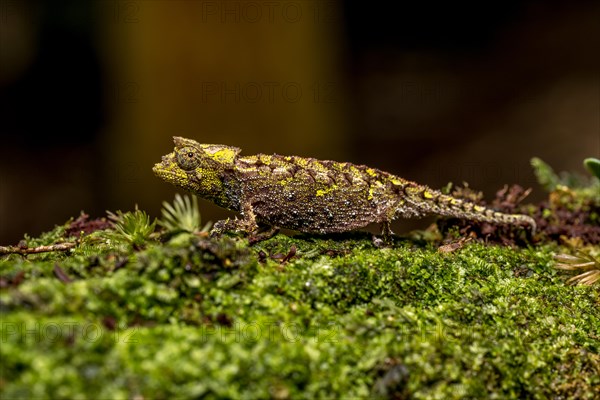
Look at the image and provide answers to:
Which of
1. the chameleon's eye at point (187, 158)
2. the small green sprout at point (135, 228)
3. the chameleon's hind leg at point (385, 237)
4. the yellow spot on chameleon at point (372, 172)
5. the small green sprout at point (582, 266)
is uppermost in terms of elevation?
the chameleon's eye at point (187, 158)

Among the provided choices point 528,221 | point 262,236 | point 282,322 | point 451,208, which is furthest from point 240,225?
point 528,221

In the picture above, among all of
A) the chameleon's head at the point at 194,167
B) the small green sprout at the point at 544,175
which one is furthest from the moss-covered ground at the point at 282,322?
the small green sprout at the point at 544,175

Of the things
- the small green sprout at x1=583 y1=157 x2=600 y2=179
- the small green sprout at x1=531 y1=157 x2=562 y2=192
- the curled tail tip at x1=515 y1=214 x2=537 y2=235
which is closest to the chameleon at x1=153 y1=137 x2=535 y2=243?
the curled tail tip at x1=515 y1=214 x2=537 y2=235

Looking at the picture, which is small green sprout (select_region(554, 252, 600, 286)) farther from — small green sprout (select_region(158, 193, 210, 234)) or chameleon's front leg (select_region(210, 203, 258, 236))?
small green sprout (select_region(158, 193, 210, 234))

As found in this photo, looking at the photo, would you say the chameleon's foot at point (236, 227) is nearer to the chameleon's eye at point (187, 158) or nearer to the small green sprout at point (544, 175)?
the chameleon's eye at point (187, 158)

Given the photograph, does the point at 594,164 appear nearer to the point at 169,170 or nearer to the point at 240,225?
the point at 240,225

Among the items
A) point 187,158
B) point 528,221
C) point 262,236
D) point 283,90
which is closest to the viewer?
point 262,236
